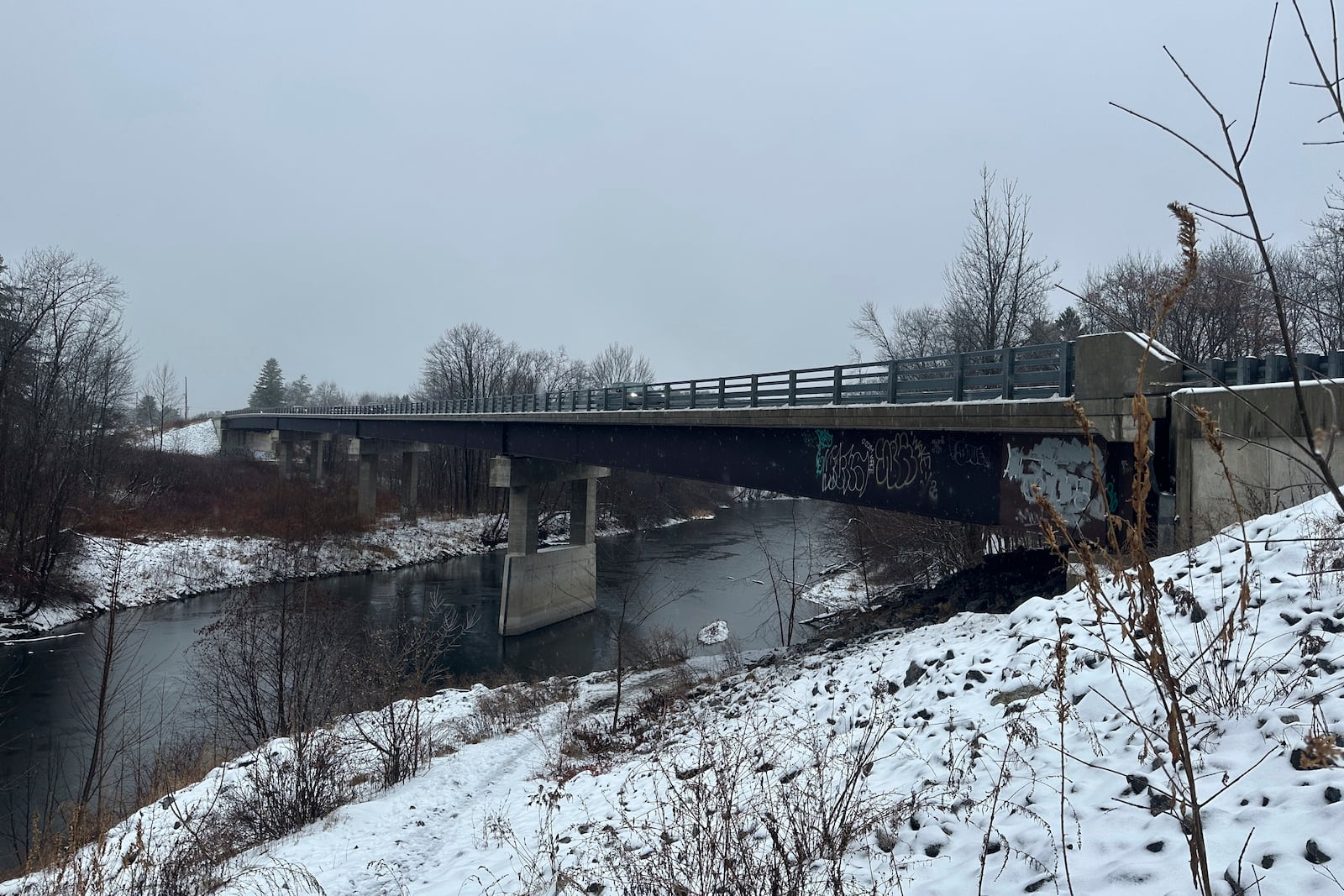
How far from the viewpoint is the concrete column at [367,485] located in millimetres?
48594

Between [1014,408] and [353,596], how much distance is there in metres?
29.7

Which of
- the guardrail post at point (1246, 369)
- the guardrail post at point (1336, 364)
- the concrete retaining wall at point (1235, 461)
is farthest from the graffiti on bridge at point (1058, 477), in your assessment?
the guardrail post at point (1336, 364)

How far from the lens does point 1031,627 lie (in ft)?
27.3

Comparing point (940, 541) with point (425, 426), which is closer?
point (940, 541)

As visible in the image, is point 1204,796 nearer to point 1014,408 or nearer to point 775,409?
point 1014,408

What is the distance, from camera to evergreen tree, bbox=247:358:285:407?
139625 millimetres

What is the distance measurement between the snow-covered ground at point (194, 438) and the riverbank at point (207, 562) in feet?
167

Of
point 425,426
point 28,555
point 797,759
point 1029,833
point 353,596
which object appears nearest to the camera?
point 1029,833

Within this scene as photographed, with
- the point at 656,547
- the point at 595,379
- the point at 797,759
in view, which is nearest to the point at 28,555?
the point at 656,547

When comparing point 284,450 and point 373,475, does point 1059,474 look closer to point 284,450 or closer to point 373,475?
point 373,475

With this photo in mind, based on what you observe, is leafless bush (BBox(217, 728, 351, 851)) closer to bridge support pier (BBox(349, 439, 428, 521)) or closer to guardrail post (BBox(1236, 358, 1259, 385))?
guardrail post (BBox(1236, 358, 1259, 385))

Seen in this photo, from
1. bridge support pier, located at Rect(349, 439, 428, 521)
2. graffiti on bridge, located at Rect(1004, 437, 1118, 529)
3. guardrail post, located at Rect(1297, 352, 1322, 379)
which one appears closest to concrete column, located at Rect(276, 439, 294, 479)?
bridge support pier, located at Rect(349, 439, 428, 521)

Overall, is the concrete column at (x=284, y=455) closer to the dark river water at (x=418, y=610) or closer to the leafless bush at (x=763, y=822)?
the dark river water at (x=418, y=610)

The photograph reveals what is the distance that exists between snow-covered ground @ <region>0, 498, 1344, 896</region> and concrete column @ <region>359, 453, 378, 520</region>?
3914 centimetres
